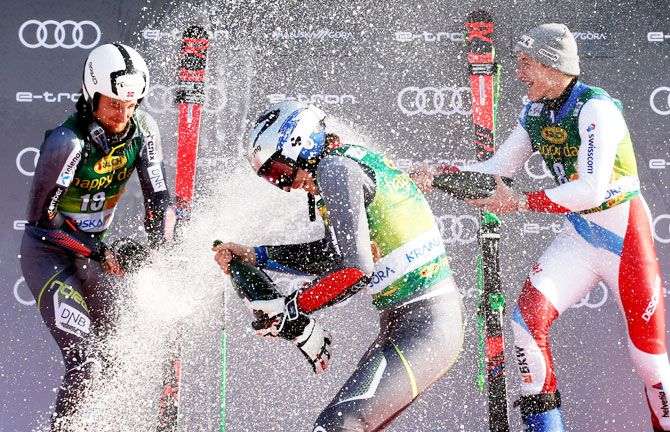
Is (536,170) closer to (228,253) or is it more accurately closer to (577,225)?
(577,225)

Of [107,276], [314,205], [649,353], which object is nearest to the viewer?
[314,205]

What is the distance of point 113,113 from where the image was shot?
4.44 metres

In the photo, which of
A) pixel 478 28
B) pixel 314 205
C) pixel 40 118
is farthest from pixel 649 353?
pixel 40 118

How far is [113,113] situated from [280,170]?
1327mm

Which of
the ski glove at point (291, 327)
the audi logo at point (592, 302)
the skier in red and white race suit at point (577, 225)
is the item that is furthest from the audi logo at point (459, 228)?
the ski glove at point (291, 327)

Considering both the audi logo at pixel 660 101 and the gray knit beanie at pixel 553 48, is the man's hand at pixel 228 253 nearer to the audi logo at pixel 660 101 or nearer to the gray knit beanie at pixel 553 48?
the gray knit beanie at pixel 553 48

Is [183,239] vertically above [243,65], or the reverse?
[243,65]

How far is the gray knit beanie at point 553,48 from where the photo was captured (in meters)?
4.49

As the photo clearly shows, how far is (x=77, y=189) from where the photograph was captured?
4.52 m

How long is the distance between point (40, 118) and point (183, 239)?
139 cm

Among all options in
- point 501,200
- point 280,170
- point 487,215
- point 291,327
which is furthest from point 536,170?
point 291,327

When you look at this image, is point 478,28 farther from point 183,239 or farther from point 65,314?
point 65,314

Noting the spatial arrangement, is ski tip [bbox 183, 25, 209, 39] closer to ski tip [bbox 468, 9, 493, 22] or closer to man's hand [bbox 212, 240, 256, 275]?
ski tip [bbox 468, 9, 493, 22]

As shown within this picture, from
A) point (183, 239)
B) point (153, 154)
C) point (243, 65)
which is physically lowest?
point (183, 239)
